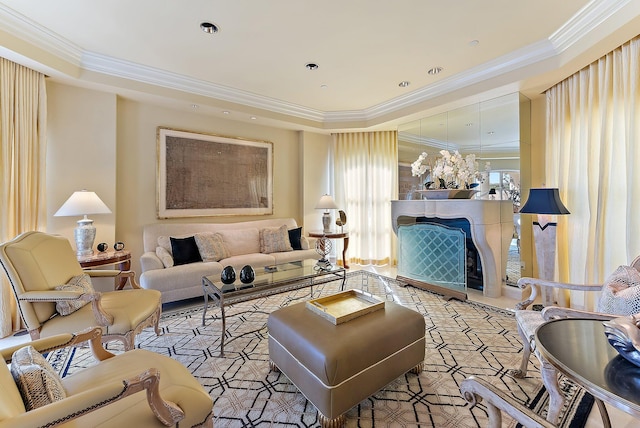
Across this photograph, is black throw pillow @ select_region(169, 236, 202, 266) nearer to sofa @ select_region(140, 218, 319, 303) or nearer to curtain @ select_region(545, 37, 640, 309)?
sofa @ select_region(140, 218, 319, 303)

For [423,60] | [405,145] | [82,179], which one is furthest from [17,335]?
[405,145]

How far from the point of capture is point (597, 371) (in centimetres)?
101

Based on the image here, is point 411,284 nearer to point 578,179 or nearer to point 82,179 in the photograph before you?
point 578,179

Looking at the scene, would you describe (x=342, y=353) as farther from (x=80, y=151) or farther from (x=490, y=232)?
(x=80, y=151)

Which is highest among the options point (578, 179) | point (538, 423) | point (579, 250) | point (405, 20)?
point (405, 20)

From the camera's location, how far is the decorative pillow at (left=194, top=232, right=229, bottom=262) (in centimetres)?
358

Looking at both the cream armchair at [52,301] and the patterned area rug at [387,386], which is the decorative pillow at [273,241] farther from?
the cream armchair at [52,301]

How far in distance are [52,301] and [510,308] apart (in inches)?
167

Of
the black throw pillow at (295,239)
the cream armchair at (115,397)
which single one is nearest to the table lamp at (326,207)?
the black throw pillow at (295,239)

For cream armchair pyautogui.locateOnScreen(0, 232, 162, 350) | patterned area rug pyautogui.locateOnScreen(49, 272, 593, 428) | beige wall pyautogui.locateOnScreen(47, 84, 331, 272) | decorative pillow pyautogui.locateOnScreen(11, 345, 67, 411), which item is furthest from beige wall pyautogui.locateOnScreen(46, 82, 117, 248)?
decorative pillow pyautogui.locateOnScreen(11, 345, 67, 411)

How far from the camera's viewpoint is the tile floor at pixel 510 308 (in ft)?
5.01

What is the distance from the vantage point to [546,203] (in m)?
2.73

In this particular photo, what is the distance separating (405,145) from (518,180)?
184 cm

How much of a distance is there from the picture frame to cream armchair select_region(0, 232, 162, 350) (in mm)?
1888
